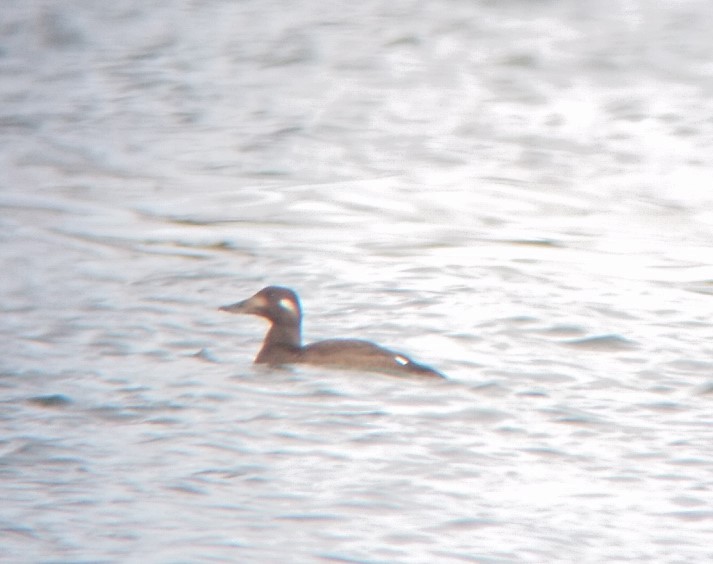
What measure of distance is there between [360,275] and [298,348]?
269cm

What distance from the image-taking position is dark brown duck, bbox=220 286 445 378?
379 inches

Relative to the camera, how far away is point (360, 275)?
504 inches

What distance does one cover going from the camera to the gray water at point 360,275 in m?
7.32

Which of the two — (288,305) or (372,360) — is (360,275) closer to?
(288,305)

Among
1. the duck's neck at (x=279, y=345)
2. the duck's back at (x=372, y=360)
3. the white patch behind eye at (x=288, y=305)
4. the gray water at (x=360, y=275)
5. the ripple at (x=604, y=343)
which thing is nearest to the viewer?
the gray water at (x=360, y=275)

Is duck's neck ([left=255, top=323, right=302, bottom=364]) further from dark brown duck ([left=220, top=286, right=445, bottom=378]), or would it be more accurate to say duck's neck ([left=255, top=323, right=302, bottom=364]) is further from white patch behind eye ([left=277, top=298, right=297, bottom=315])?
white patch behind eye ([left=277, top=298, right=297, bottom=315])

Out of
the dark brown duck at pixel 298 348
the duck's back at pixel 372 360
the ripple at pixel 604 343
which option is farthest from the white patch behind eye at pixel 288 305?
the ripple at pixel 604 343

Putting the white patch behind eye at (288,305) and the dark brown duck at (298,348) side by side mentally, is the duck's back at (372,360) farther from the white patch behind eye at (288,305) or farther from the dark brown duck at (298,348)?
the white patch behind eye at (288,305)

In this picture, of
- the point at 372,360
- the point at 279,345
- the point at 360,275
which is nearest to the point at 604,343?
the point at 372,360

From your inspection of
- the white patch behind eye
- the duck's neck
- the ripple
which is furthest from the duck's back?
the ripple

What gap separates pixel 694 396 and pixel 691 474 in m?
1.61

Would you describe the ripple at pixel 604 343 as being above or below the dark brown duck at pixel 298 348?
below

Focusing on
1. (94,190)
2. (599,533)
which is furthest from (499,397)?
(94,190)

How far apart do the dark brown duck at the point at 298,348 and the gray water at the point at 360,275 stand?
118 millimetres
